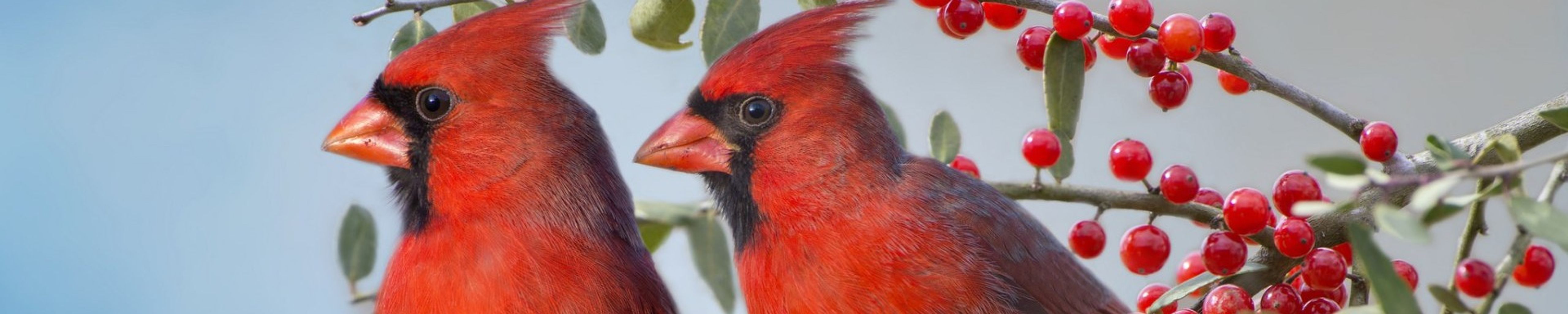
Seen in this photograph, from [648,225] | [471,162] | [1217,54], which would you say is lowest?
[648,225]

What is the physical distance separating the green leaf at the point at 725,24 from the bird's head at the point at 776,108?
0.15 metres

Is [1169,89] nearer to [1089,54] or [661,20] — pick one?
[1089,54]

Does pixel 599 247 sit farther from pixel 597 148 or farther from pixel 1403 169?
pixel 1403 169

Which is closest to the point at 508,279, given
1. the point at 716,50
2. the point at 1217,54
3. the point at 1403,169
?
the point at 716,50

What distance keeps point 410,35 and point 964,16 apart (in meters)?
0.42

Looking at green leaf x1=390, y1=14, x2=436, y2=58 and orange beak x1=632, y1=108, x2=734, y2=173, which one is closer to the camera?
orange beak x1=632, y1=108, x2=734, y2=173

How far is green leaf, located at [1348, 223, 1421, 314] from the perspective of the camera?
575 mm

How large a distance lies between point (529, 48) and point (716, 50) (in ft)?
0.63

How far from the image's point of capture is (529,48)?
3.06 feet

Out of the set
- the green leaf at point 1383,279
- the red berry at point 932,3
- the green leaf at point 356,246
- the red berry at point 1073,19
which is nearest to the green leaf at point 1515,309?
the green leaf at point 1383,279

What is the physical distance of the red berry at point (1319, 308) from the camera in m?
0.88

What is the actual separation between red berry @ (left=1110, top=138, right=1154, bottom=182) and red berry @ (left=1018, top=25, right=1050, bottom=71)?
3.4 inches

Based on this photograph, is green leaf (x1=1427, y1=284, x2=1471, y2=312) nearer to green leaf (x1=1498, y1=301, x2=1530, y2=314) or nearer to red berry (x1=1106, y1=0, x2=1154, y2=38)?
green leaf (x1=1498, y1=301, x2=1530, y2=314)

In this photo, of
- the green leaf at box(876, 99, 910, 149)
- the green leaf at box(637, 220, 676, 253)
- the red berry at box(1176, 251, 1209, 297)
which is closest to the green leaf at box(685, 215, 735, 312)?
the green leaf at box(637, 220, 676, 253)
